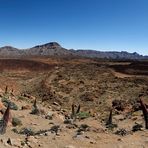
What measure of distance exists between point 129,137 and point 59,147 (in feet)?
8.99

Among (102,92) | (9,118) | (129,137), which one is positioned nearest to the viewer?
(129,137)

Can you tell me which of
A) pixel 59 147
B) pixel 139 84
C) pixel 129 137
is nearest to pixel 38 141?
pixel 59 147

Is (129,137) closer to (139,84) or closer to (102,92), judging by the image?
(102,92)

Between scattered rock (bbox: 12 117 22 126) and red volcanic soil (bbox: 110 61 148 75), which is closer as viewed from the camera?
scattered rock (bbox: 12 117 22 126)

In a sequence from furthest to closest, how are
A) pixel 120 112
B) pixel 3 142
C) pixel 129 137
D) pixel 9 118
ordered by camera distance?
pixel 120 112 < pixel 9 118 < pixel 129 137 < pixel 3 142

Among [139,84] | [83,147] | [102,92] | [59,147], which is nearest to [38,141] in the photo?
[59,147]

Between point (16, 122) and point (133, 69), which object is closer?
point (16, 122)

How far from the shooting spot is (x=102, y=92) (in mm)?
28578

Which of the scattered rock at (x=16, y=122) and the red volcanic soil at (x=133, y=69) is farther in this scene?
the red volcanic soil at (x=133, y=69)

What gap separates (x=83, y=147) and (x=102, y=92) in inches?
725

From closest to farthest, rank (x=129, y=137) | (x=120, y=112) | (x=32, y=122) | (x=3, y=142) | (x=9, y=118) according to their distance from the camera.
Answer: (x=3, y=142)
(x=129, y=137)
(x=9, y=118)
(x=32, y=122)
(x=120, y=112)

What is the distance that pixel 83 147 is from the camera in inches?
406

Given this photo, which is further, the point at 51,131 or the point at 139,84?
the point at 139,84

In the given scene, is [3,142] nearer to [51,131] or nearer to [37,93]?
[51,131]
